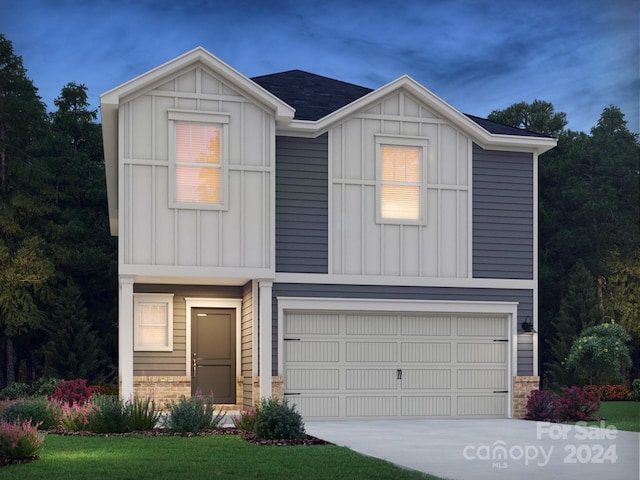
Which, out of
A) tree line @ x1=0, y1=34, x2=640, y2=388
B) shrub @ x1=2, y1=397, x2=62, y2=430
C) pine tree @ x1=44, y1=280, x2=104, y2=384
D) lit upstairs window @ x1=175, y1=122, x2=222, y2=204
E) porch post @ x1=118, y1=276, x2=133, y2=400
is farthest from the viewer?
tree line @ x1=0, y1=34, x2=640, y2=388

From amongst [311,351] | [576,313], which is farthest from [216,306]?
Answer: [576,313]

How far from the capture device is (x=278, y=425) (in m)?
12.1

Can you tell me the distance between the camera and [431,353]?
18234 millimetres

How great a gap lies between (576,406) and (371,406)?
12.9 ft

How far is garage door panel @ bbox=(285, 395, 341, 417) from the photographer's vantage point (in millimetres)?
17450

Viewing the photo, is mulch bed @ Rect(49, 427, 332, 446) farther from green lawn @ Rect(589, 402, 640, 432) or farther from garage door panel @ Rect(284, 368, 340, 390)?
green lawn @ Rect(589, 402, 640, 432)

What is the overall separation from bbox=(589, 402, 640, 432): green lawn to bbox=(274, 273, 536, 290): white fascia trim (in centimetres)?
316

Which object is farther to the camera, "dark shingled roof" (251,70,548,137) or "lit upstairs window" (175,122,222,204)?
"dark shingled roof" (251,70,548,137)

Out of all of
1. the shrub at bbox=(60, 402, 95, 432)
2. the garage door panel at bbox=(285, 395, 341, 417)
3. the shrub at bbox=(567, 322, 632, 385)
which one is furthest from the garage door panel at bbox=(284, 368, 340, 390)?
the shrub at bbox=(567, 322, 632, 385)

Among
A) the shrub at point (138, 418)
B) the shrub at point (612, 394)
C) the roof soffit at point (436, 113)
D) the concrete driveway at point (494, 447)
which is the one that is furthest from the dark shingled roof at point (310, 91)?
the shrub at point (612, 394)

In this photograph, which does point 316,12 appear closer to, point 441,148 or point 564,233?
point 441,148

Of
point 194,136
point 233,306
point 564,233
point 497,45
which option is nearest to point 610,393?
point 564,233

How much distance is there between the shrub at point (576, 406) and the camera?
671 inches

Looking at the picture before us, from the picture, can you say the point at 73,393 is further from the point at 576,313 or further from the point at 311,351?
the point at 576,313
